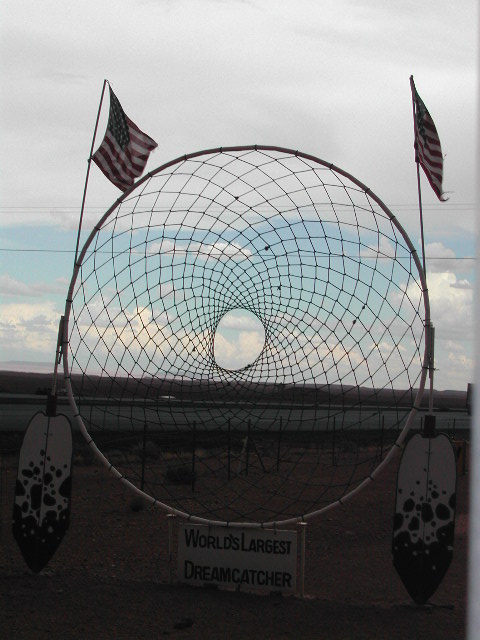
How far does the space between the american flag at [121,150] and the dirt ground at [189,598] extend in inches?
183

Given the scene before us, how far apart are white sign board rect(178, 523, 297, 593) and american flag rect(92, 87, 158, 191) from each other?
416cm

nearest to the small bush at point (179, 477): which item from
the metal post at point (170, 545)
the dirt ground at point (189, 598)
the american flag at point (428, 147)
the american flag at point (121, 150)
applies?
the dirt ground at point (189, 598)

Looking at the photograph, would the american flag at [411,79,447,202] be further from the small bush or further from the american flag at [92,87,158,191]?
the small bush

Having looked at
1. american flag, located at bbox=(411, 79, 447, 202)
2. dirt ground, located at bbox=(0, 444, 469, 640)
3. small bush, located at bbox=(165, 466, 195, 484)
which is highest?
american flag, located at bbox=(411, 79, 447, 202)

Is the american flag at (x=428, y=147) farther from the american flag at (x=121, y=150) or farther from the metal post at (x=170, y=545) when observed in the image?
the metal post at (x=170, y=545)

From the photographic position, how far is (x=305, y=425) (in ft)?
200

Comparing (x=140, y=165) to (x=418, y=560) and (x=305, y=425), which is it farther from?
(x=305, y=425)

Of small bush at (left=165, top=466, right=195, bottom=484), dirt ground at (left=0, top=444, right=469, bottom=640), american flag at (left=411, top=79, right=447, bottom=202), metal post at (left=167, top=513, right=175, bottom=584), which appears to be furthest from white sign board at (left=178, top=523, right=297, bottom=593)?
small bush at (left=165, top=466, right=195, bottom=484)

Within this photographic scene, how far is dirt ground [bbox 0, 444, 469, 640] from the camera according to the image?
7.73 metres

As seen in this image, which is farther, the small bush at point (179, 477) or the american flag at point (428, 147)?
the small bush at point (179, 477)

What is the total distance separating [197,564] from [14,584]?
2.00m

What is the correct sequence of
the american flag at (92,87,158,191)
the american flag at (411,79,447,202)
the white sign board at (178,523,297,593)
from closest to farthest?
the white sign board at (178,523,297,593) → the american flag at (411,79,447,202) → the american flag at (92,87,158,191)

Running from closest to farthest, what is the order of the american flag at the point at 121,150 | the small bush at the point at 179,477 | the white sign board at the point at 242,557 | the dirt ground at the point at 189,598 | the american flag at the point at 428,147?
1. the dirt ground at the point at 189,598
2. the white sign board at the point at 242,557
3. the american flag at the point at 428,147
4. the american flag at the point at 121,150
5. the small bush at the point at 179,477

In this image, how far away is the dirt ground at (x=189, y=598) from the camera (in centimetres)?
773
